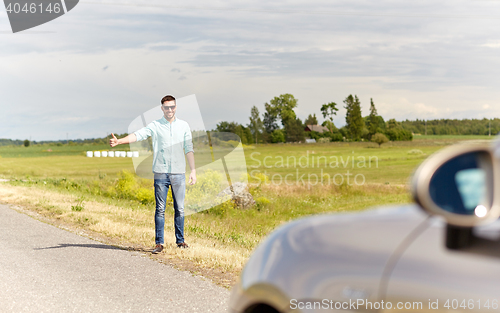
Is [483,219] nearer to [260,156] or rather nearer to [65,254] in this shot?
[65,254]

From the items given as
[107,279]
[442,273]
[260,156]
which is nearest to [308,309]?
[442,273]

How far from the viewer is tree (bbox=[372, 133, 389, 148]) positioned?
4843 inches

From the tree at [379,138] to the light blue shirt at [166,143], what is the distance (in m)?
119

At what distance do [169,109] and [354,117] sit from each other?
11641cm

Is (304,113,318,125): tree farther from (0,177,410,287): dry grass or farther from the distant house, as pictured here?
(0,177,410,287): dry grass

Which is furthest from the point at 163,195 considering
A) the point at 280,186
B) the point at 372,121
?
the point at 372,121

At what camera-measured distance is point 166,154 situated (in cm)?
754

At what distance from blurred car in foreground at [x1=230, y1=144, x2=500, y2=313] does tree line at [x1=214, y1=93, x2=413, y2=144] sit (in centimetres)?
7829

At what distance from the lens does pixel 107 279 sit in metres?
6.15

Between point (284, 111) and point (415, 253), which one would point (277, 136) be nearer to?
point (284, 111)

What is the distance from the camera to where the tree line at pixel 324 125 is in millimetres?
97338

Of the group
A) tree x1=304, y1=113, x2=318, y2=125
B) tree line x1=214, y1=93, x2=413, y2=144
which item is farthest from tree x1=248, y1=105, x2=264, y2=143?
tree x1=304, y1=113, x2=318, y2=125

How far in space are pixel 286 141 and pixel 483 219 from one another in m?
107
